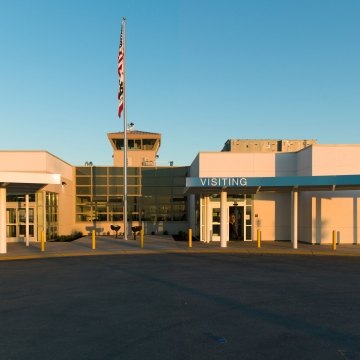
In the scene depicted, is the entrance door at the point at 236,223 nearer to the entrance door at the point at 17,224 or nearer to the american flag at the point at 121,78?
the american flag at the point at 121,78

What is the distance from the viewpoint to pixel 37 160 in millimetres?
24188

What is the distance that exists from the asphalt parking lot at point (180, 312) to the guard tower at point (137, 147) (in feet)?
71.9

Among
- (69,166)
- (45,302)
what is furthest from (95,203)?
(45,302)

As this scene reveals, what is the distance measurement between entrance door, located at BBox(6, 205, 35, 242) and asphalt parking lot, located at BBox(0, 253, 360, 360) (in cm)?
1081

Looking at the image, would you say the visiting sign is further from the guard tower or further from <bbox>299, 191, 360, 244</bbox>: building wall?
the guard tower

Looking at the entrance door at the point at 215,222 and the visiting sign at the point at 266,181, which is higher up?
the visiting sign at the point at 266,181

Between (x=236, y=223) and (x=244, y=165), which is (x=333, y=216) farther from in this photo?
(x=244, y=165)

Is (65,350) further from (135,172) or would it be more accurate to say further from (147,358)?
(135,172)

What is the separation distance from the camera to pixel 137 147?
36.6m

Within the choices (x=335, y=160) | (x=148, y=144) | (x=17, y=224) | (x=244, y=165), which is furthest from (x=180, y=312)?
(x=148, y=144)

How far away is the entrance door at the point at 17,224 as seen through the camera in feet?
81.5

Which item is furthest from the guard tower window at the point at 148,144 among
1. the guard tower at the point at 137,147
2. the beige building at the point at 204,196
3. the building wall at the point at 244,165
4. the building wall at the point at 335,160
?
the building wall at the point at 335,160

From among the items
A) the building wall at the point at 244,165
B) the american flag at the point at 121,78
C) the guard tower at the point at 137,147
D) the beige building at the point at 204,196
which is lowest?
the beige building at the point at 204,196

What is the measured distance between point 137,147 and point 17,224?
1447 cm
